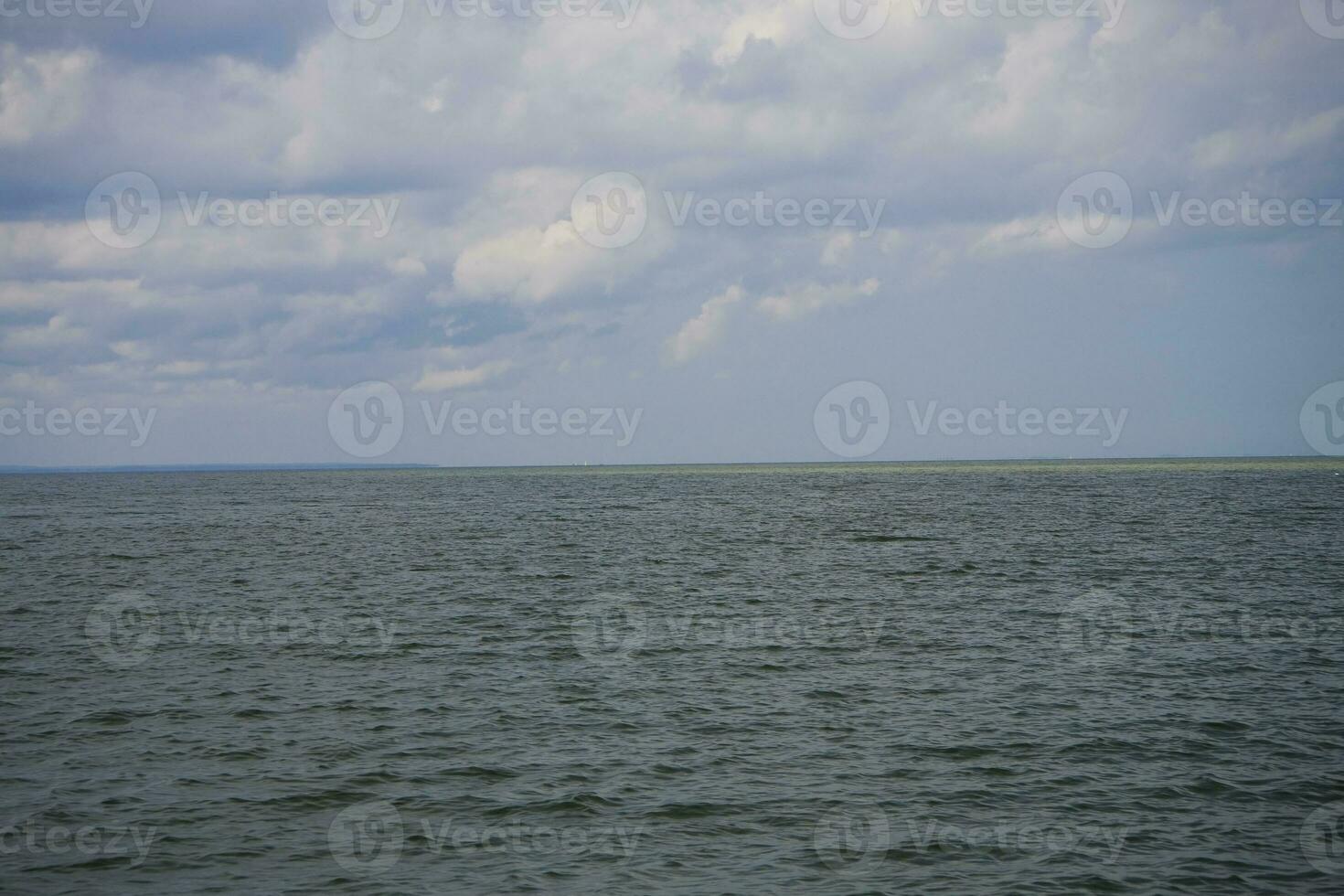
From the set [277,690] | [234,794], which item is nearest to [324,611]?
[277,690]

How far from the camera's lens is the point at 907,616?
36812mm

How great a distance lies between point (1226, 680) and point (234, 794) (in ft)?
78.8

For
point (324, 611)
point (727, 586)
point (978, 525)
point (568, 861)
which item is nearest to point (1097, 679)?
point (568, 861)

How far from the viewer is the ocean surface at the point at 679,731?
50.6ft

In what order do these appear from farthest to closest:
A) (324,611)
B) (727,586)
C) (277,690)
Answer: (727,586), (324,611), (277,690)

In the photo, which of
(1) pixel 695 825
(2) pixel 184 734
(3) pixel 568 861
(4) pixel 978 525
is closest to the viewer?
(3) pixel 568 861

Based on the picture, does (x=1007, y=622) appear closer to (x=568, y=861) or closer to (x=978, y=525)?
(x=568, y=861)

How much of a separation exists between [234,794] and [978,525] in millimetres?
68473

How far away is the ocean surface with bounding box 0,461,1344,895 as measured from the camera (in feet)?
50.6

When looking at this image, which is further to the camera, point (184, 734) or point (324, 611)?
point (324, 611)

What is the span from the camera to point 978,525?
78688mm

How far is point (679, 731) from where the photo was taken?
72.6ft

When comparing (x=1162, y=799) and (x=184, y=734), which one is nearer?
(x=1162, y=799)

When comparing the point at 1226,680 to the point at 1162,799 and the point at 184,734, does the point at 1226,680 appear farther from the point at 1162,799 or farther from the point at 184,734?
the point at 184,734
